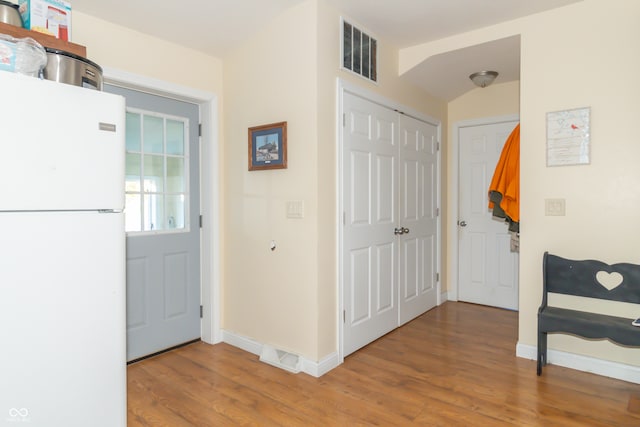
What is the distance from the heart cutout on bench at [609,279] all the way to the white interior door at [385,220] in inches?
59.3

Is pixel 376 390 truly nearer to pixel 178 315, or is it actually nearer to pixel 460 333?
pixel 460 333

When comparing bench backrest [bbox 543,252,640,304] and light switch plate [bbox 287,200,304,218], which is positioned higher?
light switch plate [bbox 287,200,304,218]

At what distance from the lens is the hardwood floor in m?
2.10

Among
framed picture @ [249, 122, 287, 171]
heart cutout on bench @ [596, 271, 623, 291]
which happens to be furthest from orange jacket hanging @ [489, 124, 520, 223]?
framed picture @ [249, 122, 287, 171]

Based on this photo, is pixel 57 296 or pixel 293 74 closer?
pixel 57 296

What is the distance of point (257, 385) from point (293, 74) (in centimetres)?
211

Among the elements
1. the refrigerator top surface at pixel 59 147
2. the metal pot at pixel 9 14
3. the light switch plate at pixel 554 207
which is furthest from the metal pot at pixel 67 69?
the light switch plate at pixel 554 207

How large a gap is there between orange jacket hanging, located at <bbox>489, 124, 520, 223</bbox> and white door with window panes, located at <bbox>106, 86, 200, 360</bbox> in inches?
99.5

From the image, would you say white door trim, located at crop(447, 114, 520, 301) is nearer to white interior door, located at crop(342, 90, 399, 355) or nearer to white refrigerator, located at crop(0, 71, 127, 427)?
white interior door, located at crop(342, 90, 399, 355)

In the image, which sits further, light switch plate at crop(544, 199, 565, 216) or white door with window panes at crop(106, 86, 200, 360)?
white door with window panes at crop(106, 86, 200, 360)

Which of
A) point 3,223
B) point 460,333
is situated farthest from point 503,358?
point 3,223

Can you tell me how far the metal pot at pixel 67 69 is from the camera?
5.20 ft

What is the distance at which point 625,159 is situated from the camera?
249 cm

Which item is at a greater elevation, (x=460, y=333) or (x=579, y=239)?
(x=579, y=239)
